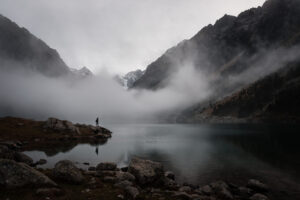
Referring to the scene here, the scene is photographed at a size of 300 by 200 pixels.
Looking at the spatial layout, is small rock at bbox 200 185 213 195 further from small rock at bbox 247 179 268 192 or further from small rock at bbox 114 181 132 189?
small rock at bbox 114 181 132 189

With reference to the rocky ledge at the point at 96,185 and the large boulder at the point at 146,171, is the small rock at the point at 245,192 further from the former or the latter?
the large boulder at the point at 146,171

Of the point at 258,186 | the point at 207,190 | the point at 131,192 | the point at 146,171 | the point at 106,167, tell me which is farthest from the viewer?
the point at 106,167

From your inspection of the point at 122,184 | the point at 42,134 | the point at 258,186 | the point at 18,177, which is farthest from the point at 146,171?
the point at 42,134

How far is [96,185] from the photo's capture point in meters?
30.8

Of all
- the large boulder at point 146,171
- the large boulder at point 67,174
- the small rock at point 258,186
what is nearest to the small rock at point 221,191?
the small rock at point 258,186

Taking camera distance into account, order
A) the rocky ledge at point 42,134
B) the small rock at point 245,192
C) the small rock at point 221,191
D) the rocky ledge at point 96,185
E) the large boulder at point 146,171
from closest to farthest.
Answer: the rocky ledge at point 96,185
the small rock at point 221,191
the large boulder at point 146,171
the small rock at point 245,192
the rocky ledge at point 42,134

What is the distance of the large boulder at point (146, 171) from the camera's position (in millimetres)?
36353

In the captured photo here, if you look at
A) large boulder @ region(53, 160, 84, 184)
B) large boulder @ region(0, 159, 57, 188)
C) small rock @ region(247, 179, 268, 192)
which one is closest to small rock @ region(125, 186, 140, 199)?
large boulder @ region(53, 160, 84, 184)

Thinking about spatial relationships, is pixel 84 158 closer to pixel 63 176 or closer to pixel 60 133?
pixel 63 176

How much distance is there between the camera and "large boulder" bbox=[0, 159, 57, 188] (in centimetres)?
2583

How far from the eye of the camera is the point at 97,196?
26.0 meters

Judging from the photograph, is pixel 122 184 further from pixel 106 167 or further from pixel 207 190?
pixel 106 167

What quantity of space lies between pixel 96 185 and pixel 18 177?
377 inches

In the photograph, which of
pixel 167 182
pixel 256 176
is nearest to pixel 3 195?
pixel 167 182
